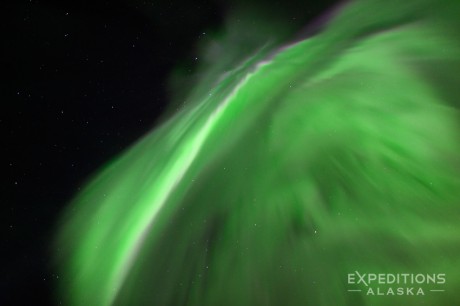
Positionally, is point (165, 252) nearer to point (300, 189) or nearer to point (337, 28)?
point (300, 189)

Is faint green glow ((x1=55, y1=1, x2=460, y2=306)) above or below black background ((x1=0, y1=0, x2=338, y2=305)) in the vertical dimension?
below

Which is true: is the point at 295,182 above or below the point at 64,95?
below

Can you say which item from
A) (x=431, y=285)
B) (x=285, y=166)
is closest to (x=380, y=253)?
(x=431, y=285)

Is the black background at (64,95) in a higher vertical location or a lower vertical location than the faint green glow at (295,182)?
higher
